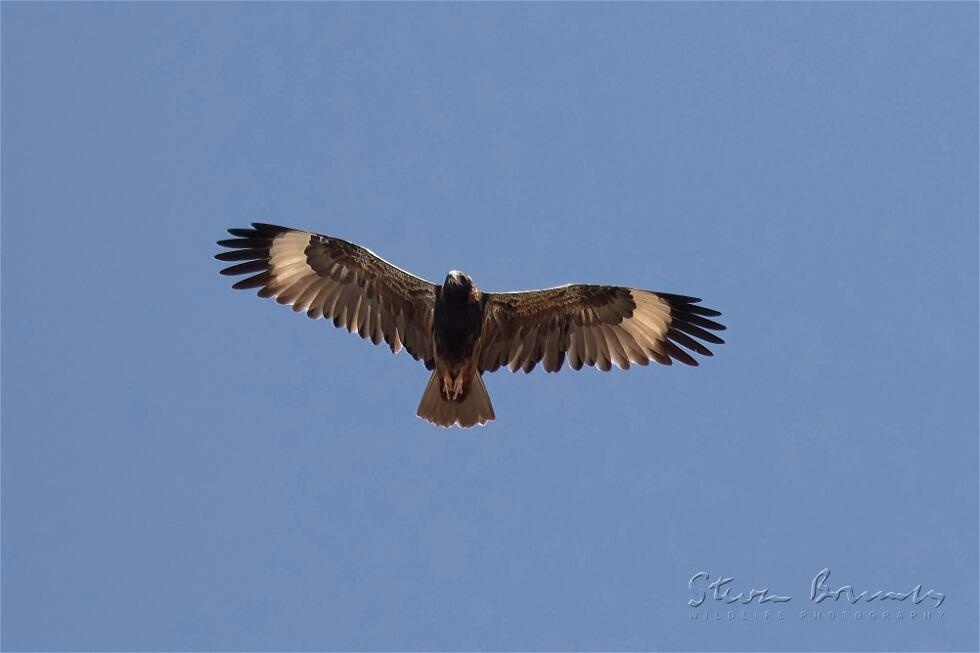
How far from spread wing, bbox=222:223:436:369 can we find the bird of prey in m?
0.01

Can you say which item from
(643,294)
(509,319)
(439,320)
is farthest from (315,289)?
(643,294)

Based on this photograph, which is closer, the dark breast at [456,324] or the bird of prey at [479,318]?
the dark breast at [456,324]

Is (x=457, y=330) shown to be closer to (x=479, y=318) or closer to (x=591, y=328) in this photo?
(x=479, y=318)

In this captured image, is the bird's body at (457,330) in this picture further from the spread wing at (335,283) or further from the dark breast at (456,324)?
the spread wing at (335,283)

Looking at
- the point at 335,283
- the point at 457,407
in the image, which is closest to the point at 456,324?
the point at 457,407

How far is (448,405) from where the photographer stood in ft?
27.5

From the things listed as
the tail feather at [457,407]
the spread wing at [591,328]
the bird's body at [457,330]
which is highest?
the spread wing at [591,328]

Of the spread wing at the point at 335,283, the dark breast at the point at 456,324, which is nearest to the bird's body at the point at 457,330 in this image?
the dark breast at the point at 456,324

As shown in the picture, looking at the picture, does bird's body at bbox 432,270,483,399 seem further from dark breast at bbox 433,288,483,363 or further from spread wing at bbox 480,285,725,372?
spread wing at bbox 480,285,725,372

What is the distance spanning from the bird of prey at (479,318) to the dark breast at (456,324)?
5 cm

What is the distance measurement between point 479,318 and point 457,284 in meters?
0.57

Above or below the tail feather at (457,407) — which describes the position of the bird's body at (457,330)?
above

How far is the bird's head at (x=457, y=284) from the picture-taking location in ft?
25.5

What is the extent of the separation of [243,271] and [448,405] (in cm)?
274
